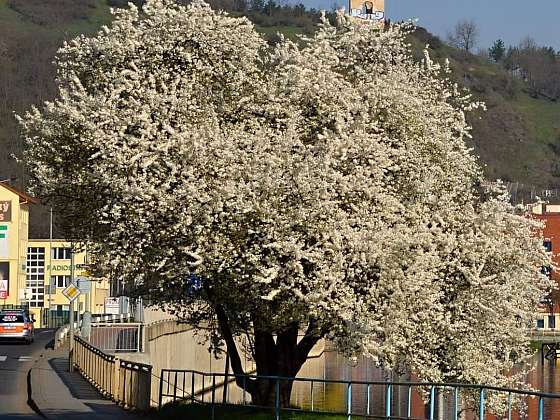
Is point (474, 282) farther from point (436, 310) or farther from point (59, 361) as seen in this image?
point (59, 361)

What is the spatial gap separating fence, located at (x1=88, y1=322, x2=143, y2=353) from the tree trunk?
2354cm

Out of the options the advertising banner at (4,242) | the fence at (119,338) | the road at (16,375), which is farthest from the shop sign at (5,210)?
the fence at (119,338)

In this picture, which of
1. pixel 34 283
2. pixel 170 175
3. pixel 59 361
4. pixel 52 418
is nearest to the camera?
pixel 170 175

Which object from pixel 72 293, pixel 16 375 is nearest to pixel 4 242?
pixel 72 293

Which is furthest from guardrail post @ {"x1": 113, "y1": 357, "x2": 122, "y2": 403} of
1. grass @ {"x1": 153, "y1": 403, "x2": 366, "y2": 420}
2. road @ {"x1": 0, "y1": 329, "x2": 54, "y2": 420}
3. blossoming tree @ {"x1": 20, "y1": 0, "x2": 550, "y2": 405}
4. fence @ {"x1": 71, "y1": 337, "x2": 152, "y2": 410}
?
blossoming tree @ {"x1": 20, "y1": 0, "x2": 550, "y2": 405}

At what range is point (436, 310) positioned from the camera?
23391 millimetres

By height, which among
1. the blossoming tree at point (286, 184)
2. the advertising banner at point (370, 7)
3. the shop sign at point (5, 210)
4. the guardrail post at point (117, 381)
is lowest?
the guardrail post at point (117, 381)

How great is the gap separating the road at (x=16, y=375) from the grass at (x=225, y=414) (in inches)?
125

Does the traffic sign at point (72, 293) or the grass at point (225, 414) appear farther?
the traffic sign at point (72, 293)

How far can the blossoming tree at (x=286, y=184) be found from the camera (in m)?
20.7

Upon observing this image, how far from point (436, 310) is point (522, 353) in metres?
4.71

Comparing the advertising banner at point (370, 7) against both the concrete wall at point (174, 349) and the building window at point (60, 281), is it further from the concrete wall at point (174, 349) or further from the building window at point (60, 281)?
the building window at point (60, 281)

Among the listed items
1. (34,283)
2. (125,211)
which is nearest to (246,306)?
(125,211)

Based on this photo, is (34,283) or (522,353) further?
(34,283)
